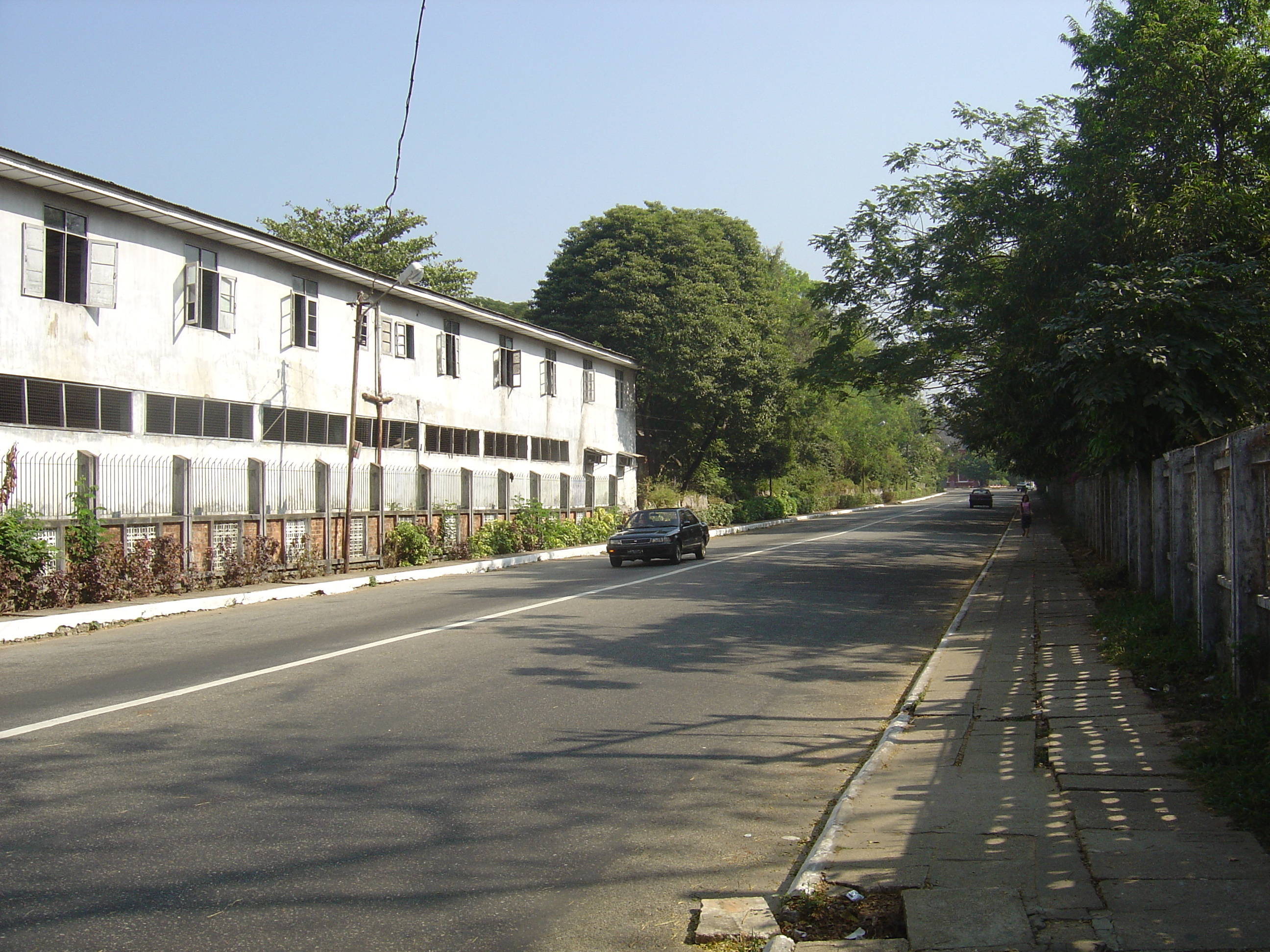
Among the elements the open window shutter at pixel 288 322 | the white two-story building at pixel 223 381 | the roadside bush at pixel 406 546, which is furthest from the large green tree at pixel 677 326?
the open window shutter at pixel 288 322

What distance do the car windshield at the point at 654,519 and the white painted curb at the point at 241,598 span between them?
341cm

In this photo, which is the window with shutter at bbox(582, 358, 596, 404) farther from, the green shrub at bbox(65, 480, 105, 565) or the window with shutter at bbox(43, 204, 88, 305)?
the green shrub at bbox(65, 480, 105, 565)

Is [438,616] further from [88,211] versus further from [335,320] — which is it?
[335,320]

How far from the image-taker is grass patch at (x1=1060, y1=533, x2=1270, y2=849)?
17.6ft

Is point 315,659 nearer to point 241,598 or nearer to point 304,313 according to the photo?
point 241,598

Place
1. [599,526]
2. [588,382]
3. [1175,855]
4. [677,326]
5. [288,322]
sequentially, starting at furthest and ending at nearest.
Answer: [677,326], [588,382], [599,526], [288,322], [1175,855]

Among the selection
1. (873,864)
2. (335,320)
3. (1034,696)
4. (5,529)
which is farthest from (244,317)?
(873,864)

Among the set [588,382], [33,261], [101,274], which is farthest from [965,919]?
[588,382]

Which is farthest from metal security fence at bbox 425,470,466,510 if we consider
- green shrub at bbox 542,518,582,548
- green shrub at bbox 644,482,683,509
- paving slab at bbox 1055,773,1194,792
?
paving slab at bbox 1055,773,1194,792

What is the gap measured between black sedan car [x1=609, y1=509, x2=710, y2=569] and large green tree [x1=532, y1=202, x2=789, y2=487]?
1909cm

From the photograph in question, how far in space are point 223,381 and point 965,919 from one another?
21139 mm

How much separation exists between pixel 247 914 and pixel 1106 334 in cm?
1059

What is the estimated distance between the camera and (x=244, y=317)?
23.1 meters

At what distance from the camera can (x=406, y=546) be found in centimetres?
2589
